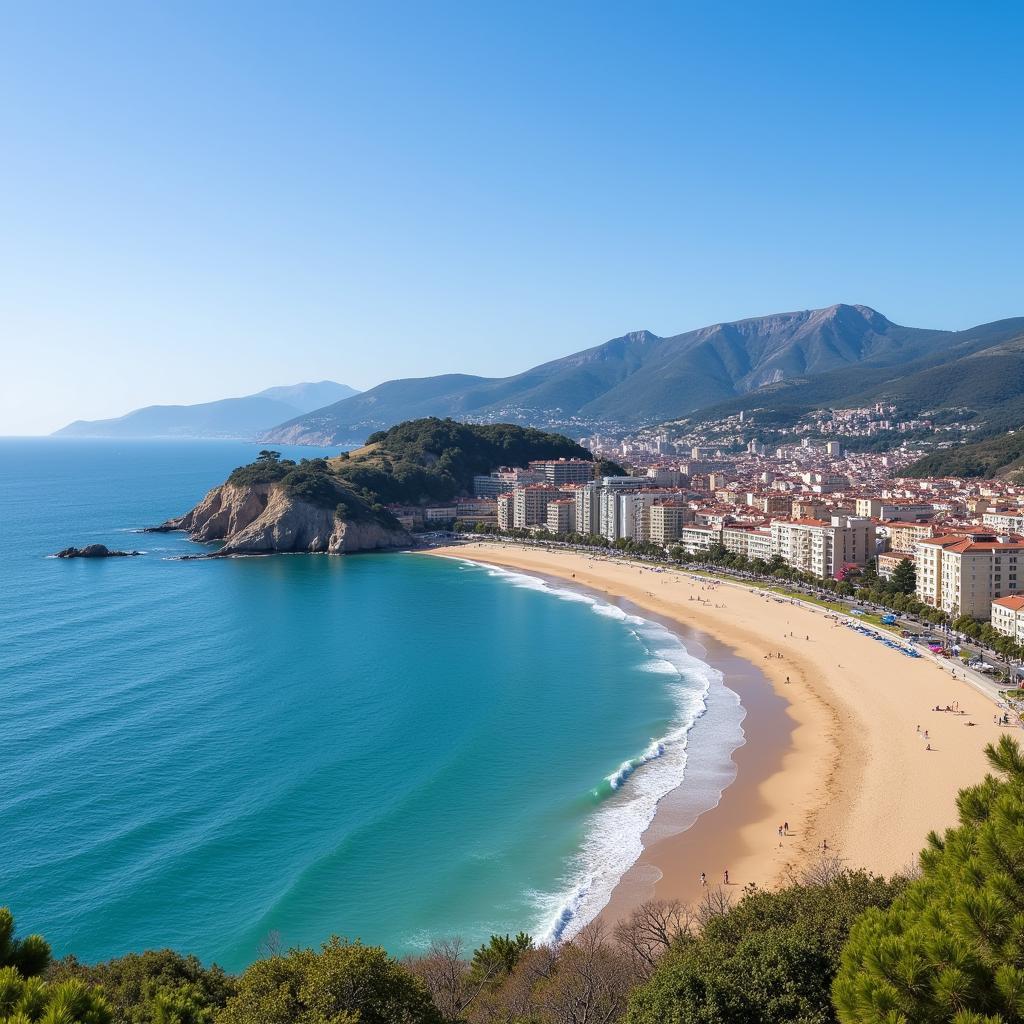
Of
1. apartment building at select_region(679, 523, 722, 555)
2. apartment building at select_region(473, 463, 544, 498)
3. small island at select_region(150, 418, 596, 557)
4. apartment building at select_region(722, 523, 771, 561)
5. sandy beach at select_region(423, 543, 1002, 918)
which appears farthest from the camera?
apartment building at select_region(473, 463, 544, 498)

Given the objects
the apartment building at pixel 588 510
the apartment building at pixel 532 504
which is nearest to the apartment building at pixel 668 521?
the apartment building at pixel 588 510

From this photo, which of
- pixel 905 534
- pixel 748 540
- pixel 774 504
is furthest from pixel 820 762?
pixel 774 504

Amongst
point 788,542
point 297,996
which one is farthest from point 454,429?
point 297,996

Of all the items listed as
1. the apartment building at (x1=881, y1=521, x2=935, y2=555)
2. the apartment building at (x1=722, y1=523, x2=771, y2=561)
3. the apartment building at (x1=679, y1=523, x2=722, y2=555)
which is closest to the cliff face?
the apartment building at (x1=679, y1=523, x2=722, y2=555)

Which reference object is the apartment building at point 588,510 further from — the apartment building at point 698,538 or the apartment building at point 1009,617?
the apartment building at point 1009,617

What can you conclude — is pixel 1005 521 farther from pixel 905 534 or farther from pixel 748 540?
pixel 748 540

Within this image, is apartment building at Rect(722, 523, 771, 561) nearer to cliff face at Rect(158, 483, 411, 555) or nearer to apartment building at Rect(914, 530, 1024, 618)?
apartment building at Rect(914, 530, 1024, 618)

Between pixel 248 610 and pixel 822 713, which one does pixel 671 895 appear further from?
pixel 248 610
